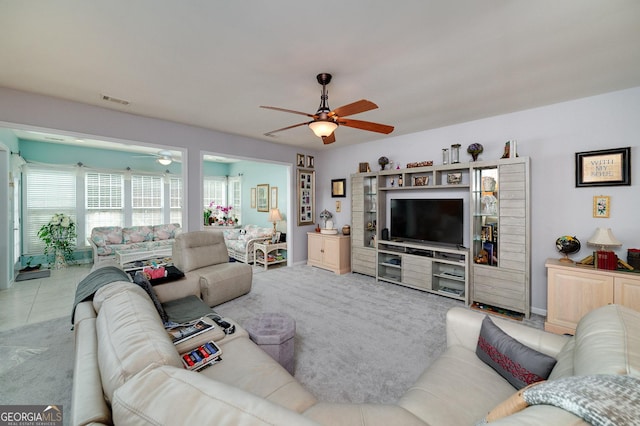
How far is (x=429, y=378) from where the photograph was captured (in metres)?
1.49

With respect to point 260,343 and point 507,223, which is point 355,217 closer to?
point 507,223

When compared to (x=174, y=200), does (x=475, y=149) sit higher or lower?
higher

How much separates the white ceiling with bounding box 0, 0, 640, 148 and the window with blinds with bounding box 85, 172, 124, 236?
375 centimetres

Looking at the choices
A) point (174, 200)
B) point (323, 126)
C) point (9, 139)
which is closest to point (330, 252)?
point (323, 126)

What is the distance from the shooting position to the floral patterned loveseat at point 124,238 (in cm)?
536

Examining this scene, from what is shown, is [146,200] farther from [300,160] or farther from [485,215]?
[485,215]

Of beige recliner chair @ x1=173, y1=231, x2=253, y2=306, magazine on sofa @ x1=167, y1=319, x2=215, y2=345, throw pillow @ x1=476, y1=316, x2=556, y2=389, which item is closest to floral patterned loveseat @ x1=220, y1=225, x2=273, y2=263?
beige recliner chair @ x1=173, y1=231, x2=253, y2=306

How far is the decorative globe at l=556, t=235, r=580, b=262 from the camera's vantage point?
117 inches

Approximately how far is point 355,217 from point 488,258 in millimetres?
2295

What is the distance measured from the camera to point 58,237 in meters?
5.42

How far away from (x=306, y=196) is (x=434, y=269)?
314 cm

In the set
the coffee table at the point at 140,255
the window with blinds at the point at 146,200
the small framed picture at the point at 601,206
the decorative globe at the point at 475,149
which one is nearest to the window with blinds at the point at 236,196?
the window with blinds at the point at 146,200

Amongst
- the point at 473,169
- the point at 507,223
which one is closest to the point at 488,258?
the point at 507,223

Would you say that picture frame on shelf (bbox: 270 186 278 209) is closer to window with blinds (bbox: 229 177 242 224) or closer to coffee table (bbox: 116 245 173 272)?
window with blinds (bbox: 229 177 242 224)
